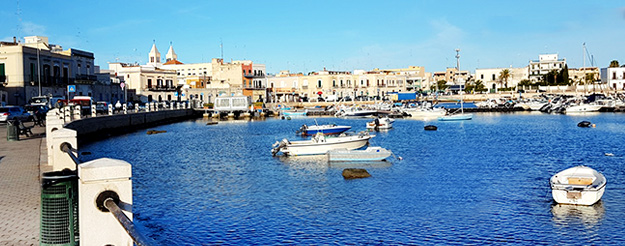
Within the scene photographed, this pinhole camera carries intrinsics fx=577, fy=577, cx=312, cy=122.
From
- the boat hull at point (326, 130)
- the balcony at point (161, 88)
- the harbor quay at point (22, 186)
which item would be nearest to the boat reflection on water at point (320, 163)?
the harbor quay at point (22, 186)

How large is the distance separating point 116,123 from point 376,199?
41288 millimetres

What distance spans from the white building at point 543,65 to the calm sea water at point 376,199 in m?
130

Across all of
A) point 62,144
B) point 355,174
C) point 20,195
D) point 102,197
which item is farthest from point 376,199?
point 102,197

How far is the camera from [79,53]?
72.8m

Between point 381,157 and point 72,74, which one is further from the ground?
point 72,74

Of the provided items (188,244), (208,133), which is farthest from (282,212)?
(208,133)

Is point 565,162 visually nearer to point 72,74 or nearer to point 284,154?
point 284,154

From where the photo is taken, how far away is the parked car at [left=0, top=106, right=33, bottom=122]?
4444 cm

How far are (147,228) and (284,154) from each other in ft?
62.6

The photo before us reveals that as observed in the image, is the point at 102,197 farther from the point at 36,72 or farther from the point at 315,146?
the point at 36,72

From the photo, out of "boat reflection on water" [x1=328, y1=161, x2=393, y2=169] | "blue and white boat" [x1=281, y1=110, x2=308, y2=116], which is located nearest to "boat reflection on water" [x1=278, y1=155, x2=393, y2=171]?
"boat reflection on water" [x1=328, y1=161, x2=393, y2=169]

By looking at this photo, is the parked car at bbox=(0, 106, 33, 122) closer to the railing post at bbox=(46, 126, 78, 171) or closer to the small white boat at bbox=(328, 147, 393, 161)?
the small white boat at bbox=(328, 147, 393, 161)

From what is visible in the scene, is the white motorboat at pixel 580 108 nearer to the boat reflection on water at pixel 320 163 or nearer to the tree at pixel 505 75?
the tree at pixel 505 75

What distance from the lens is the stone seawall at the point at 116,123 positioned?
150 ft
